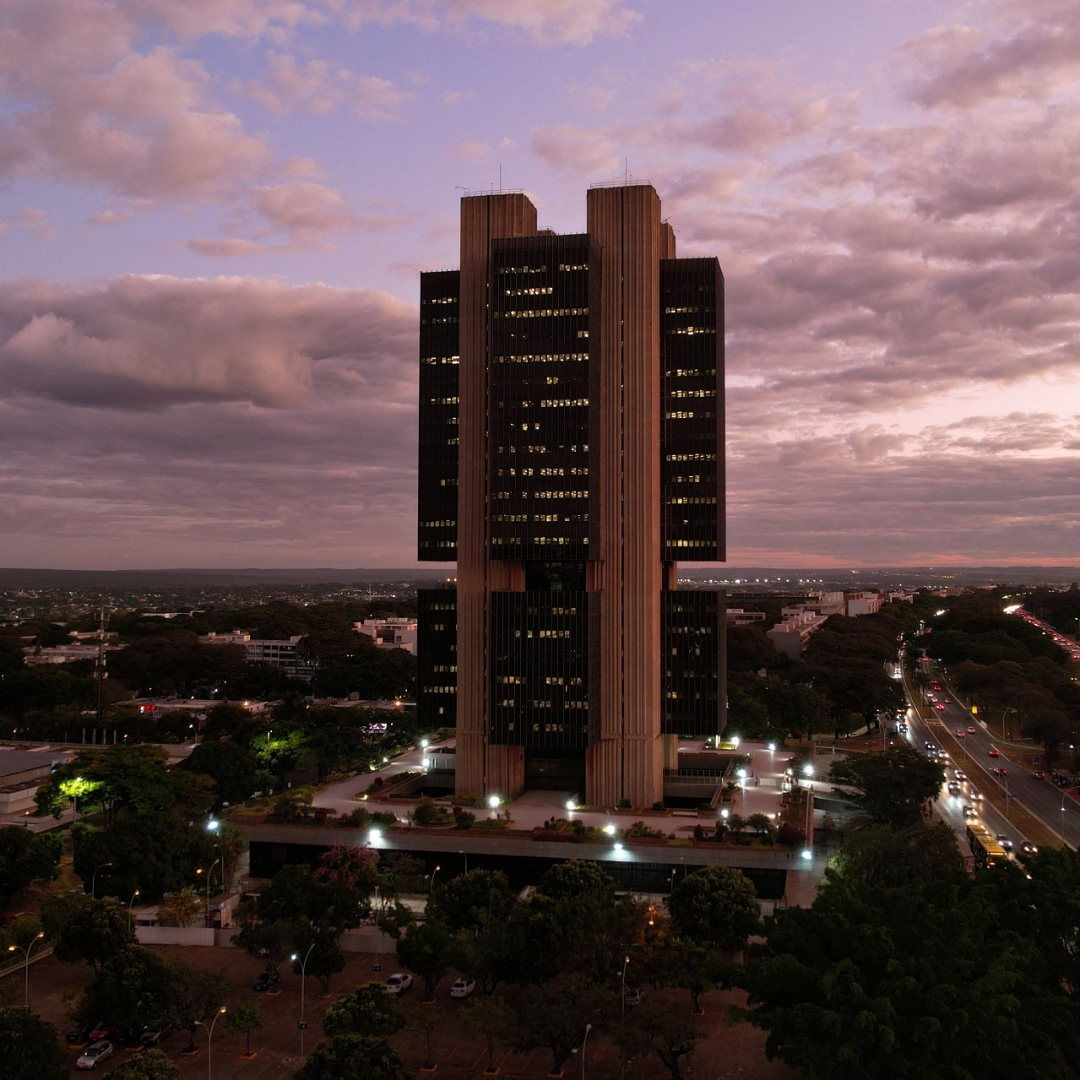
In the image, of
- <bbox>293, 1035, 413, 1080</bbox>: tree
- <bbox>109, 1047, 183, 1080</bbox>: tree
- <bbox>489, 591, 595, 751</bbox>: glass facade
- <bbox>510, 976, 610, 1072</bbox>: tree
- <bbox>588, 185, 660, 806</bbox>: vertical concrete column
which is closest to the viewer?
<bbox>109, 1047, 183, 1080</bbox>: tree

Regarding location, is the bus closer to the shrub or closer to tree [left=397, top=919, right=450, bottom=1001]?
the shrub

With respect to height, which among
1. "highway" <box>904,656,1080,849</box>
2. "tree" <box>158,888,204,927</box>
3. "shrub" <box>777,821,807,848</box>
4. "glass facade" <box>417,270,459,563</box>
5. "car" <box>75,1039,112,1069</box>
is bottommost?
"highway" <box>904,656,1080,849</box>

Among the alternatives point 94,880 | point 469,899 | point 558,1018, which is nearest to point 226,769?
point 94,880

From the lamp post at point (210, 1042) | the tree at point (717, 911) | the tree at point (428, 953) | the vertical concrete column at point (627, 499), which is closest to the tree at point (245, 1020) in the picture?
the lamp post at point (210, 1042)

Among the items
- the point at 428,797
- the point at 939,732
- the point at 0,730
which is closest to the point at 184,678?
the point at 0,730

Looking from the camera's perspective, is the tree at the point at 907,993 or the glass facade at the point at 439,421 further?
the glass facade at the point at 439,421

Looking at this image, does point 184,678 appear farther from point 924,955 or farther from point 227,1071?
point 924,955

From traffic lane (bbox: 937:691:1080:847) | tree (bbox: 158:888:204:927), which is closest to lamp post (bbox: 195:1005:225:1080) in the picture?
tree (bbox: 158:888:204:927)

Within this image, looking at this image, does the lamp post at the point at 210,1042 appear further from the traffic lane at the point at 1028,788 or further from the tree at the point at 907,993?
the traffic lane at the point at 1028,788
